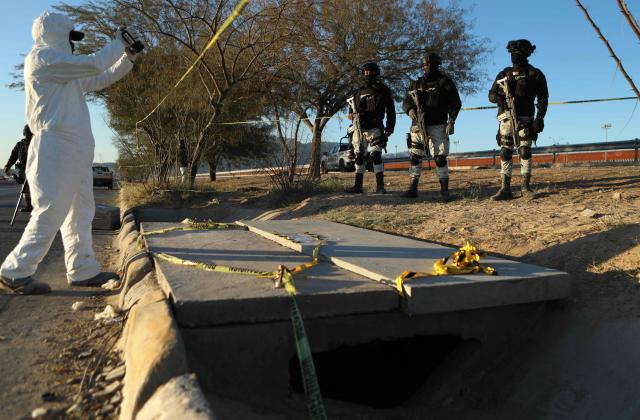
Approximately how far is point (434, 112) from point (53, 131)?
4622 millimetres

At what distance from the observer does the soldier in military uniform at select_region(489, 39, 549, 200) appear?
579 centimetres

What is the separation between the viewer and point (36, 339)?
2.75 m

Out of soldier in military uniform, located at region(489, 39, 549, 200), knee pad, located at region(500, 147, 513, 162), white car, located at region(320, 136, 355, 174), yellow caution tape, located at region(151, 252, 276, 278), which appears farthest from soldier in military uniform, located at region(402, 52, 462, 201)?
white car, located at region(320, 136, 355, 174)

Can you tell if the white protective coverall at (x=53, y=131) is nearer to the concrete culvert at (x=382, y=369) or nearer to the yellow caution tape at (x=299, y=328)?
the yellow caution tape at (x=299, y=328)

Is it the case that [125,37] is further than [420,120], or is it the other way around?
[420,120]

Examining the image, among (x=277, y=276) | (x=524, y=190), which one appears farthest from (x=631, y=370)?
(x=524, y=190)

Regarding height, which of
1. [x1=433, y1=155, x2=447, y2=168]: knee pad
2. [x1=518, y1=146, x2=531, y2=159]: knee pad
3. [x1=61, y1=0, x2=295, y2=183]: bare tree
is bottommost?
[x1=433, y1=155, x2=447, y2=168]: knee pad

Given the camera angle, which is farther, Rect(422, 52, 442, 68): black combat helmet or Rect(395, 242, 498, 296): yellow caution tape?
Rect(422, 52, 442, 68): black combat helmet

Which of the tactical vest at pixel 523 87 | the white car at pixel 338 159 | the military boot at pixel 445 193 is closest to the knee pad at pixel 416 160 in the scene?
the military boot at pixel 445 193

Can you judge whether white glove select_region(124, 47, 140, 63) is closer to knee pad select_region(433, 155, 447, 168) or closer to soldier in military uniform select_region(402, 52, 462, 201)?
soldier in military uniform select_region(402, 52, 462, 201)

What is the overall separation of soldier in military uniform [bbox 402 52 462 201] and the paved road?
14.6 ft

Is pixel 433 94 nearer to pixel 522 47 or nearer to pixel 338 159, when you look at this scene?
pixel 522 47

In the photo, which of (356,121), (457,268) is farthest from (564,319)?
(356,121)

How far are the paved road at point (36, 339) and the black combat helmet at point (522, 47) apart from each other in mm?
4970
